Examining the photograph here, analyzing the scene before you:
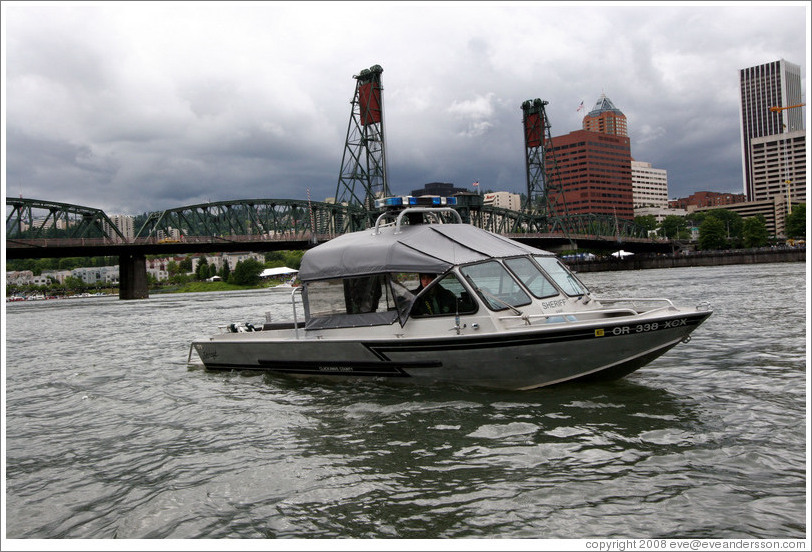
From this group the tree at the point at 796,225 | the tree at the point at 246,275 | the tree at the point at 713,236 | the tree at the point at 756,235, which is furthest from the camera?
the tree at the point at 713,236

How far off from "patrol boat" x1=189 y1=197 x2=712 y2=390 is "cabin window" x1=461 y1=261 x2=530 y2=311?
20 mm

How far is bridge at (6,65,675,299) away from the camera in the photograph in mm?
85188

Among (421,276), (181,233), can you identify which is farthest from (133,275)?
(421,276)

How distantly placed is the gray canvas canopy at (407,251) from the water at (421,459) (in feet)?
7.25

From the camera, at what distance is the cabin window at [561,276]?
12.1 metres

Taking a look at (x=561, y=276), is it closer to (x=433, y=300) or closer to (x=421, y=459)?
(x=433, y=300)

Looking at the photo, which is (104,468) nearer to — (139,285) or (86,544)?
(86,544)

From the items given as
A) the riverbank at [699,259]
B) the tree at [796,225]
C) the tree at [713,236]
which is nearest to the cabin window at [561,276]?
the riverbank at [699,259]

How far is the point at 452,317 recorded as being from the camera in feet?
36.6

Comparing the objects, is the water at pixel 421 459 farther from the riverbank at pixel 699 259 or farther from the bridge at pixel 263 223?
the riverbank at pixel 699 259

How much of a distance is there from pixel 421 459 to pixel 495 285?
410 cm

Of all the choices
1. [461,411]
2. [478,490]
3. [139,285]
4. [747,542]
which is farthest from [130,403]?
[139,285]

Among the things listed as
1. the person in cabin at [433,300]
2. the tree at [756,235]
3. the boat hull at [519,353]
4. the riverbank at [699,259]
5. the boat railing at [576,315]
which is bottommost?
the boat hull at [519,353]

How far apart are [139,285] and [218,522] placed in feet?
294
